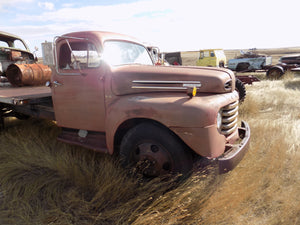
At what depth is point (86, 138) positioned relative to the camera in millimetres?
3436

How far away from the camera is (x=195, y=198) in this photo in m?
2.55

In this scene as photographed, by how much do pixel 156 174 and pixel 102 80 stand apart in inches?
54.2

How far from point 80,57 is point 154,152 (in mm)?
1785

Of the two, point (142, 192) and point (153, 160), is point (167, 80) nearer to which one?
point (153, 160)

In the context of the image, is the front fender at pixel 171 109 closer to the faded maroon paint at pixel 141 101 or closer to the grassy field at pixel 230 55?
the faded maroon paint at pixel 141 101

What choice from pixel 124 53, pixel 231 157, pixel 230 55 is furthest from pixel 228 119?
pixel 230 55

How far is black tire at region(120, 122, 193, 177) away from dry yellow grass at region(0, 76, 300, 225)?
14cm

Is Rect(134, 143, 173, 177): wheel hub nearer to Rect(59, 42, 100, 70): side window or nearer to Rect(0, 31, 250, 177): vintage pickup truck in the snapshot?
Rect(0, 31, 250, 177): vintage pickup truck

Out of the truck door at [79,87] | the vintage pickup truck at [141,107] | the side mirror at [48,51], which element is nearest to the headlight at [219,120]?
the vintage pickup truck at [141,107]

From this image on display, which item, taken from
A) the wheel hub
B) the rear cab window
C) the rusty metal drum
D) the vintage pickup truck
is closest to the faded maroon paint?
the vintage pickup truck

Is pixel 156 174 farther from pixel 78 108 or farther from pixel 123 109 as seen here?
pixel 78 108

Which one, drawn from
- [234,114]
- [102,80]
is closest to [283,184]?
[234,114]

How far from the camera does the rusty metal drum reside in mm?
5520

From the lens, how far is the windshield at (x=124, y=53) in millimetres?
3154
